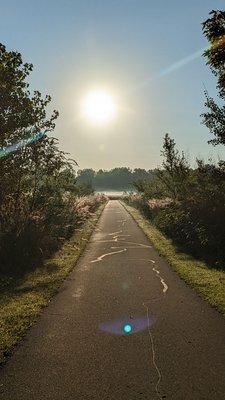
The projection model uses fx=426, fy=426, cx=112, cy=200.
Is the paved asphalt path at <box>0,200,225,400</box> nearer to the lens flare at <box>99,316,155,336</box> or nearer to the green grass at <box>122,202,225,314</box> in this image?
the lens flare at <box>99,316,155,336</box>

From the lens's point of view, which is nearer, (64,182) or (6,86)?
(6,86)

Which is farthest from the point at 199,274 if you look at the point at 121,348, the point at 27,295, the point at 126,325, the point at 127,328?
the point at 121,348

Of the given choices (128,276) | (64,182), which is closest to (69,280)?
(128,276)

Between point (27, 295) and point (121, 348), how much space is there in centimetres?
420

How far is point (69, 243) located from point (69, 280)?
784 centimetres

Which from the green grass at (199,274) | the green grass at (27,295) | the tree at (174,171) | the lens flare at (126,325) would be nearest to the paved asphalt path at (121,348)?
the lens flare at (126,325)

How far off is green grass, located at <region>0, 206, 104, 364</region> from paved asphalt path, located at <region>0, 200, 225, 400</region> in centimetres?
21

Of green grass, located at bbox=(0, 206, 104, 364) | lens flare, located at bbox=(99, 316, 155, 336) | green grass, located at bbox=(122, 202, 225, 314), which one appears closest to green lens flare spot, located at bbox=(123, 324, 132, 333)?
lens flare, located at bbox=(99, 316, 155, 336)

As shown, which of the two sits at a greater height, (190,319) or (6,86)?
(6,86)

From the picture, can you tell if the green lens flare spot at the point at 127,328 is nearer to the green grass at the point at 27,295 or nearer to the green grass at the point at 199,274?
the green grass at the point at 27,295

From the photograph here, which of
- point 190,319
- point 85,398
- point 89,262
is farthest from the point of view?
point 89,262

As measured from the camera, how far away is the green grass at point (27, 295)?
7.22 meters

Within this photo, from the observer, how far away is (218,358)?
19.7ft

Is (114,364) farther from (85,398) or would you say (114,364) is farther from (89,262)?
(89,262)
